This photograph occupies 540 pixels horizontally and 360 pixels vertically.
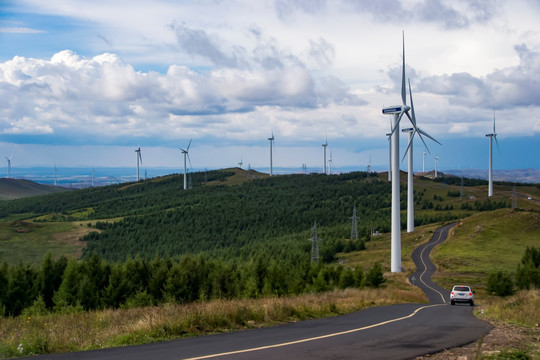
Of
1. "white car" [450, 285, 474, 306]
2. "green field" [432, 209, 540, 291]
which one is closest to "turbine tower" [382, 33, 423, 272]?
"green field" [432, 209, 540, 291]

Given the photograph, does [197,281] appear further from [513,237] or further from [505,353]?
[513,237]

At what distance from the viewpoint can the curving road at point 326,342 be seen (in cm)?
1405

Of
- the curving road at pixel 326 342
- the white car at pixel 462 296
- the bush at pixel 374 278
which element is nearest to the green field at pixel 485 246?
the bush at pixel 374 278

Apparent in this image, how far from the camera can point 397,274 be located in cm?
8838

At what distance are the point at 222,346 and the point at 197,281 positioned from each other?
50.3 meters

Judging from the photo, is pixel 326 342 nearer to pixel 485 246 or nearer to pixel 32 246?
pixel 485 246

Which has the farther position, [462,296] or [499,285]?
[499,285]

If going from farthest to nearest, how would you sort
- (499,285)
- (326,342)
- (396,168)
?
(396,168) < (499,285) < (326,342)

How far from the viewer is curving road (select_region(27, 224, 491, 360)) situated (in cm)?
1405

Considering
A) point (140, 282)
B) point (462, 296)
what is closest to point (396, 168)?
point (462, 296)

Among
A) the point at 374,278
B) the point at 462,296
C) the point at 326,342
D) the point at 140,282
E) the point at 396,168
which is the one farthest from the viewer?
the point at 396,168

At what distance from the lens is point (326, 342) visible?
16.1 metres

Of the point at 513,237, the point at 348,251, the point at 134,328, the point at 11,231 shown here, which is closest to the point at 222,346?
the point at 134,328

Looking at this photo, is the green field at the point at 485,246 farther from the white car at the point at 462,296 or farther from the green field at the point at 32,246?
the green field at the point at 32,246
